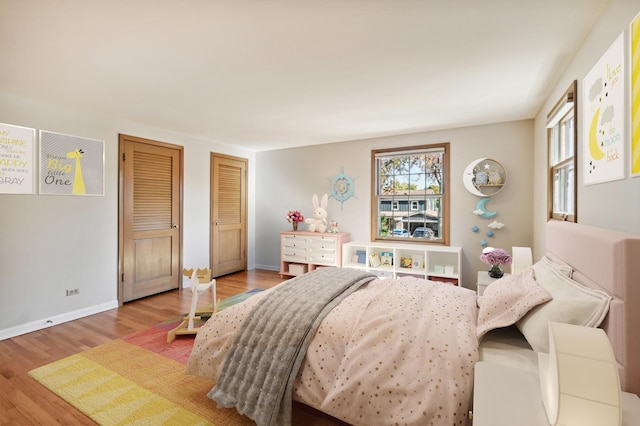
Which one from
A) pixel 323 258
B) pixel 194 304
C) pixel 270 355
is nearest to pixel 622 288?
pixel 270 355

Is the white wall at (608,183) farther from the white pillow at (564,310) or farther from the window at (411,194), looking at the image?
the window at (411,194)

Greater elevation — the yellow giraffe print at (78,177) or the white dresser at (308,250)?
the yellow giraffe print at (78,177)

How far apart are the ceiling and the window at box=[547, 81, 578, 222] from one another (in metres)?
0.32

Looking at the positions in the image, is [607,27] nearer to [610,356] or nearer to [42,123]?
[610,356]

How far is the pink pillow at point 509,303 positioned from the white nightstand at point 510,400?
1.28ft

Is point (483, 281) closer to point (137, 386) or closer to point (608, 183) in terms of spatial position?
point (608, 183)

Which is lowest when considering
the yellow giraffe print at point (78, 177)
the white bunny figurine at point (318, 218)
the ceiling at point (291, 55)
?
the white bunny figurine at point (318, 218)

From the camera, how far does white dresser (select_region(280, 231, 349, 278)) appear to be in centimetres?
462

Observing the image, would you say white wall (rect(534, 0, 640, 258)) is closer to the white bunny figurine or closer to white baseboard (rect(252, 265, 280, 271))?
the white bunny figurine

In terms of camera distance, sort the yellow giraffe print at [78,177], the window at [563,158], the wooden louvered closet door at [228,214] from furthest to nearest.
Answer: the wooden louvered closet door at [228,214], the yellow giraffe print at [78,177], the window at [563,158]

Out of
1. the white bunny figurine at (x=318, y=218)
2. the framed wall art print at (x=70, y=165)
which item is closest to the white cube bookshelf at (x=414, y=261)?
the white bunny figurine at (x=318, y=218)

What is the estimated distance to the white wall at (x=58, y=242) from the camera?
9.32ft

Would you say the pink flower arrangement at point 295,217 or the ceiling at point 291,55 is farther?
the pink flower arrangement at point 295,217

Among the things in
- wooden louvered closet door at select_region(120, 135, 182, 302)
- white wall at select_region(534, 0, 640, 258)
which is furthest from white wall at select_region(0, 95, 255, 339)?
white wall at select_region(534, 0, 640, 258)
